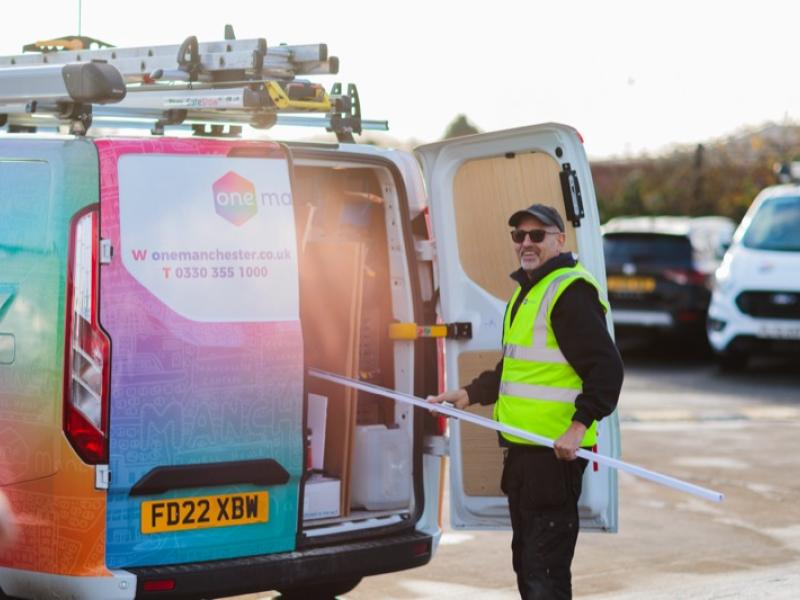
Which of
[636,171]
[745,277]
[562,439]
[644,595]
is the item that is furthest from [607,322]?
[636,171]

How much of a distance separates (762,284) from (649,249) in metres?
2.36

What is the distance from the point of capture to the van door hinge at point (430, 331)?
21.7 feet

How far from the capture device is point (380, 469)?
22.0 feet

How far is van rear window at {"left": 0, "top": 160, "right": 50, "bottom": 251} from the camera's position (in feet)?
18.2

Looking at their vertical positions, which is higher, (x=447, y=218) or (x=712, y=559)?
(x=447, y=218)

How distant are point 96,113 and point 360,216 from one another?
1.16 m

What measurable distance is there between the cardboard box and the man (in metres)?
0.85

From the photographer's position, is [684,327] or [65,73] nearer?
[65,73]

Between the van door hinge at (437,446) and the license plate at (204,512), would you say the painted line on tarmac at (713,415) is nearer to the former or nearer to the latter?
the van door hinge at (437,446)

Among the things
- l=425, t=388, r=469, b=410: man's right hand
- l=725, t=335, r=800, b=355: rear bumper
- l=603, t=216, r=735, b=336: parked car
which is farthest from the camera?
l=603, t=216, r=735, b=336: parked car

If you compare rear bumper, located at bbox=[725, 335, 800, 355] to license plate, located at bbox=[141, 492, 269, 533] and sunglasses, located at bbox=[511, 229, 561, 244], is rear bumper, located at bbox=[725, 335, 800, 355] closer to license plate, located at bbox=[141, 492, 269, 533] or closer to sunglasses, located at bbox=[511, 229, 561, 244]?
sunglasses, located at bbox=[511, 229, 561, 244]

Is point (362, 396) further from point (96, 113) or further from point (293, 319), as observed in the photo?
point (96, 113)

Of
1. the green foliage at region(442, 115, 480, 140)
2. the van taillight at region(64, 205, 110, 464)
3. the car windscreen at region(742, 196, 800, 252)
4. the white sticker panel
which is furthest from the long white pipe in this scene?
the green foliage at region(442, 115, 480, 140)

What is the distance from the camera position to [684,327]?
1748 centimetres
